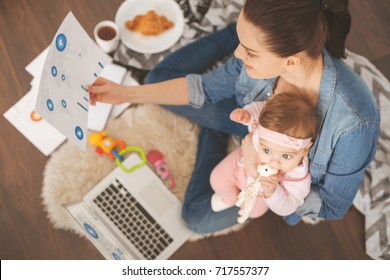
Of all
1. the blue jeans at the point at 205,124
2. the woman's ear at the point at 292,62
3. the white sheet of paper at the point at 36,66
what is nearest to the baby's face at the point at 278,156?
the woman's ear at the point at 292,62

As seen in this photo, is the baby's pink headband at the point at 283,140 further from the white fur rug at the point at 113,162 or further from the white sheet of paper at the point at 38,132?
the white sheet of paper at the point at 38,132

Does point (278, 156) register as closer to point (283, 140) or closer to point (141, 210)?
point (283, 140)

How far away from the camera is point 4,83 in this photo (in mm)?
1769

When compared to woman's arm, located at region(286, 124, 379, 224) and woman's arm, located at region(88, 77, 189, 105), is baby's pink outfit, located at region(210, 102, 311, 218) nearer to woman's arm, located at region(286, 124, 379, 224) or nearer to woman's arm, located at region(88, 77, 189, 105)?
woman's arm, located at region(286, 124, 379, 224)

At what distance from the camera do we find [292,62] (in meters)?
1.01

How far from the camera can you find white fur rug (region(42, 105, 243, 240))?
1673 millimetres

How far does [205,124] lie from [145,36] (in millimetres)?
475

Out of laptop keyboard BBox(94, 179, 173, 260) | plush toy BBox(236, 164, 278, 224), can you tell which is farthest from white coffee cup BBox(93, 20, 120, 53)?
plush toy BBox(236, 164, 278, 224)

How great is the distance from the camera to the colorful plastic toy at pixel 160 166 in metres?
1.68

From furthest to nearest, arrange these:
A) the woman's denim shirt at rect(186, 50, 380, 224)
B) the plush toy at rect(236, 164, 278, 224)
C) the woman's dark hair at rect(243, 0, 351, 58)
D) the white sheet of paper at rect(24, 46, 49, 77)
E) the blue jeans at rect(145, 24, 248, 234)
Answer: the white sheet of paper at rect(24, 46, 49, 77), the blue jeans at rect(145, 24, 248, 234), the plush toy at rect(236, 164, 278, 224), the woman's denim shirt at rect(186, 50, 380, 224), the woman's dark hair at rect(243, 0, 351, 58)

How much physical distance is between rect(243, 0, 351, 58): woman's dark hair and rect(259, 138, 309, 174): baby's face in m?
0.25
